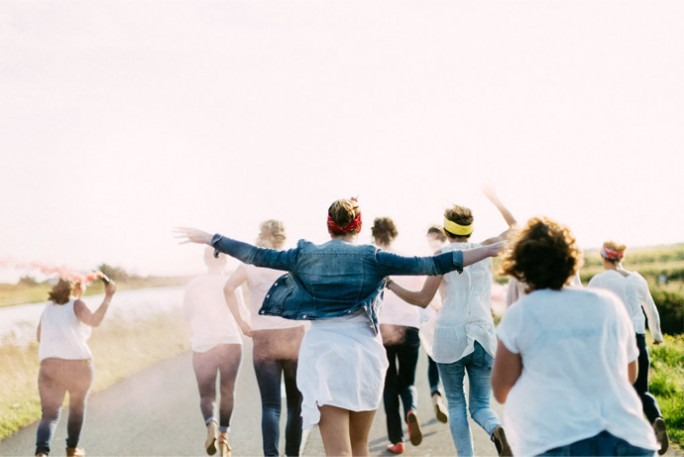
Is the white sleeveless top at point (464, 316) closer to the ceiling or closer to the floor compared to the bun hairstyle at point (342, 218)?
closer to the floor

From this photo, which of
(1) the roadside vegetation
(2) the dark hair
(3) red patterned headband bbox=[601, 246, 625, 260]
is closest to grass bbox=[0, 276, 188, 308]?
(1) the roadside vegetation

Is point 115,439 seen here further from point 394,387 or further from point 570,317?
point 570,317

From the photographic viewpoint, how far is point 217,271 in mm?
7078

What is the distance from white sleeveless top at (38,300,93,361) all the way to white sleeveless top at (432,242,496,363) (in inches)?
118

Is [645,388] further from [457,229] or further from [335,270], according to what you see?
[335,270]

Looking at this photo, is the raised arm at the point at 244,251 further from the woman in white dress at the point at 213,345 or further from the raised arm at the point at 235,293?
the woman in white dress at the point at 213,345

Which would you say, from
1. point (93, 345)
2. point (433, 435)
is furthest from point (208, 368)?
point (93, 345)

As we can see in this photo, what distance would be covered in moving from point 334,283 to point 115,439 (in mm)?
4702

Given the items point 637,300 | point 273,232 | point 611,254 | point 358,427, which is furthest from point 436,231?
point 358,427

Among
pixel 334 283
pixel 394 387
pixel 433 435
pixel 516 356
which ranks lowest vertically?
pixel 433 435

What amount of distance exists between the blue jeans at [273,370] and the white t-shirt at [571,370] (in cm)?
335

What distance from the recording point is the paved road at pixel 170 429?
7.60m

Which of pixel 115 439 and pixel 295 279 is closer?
pixel 295 279

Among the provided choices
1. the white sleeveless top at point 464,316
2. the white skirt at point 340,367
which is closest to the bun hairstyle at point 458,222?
the white sleeveless top at point 464,316
